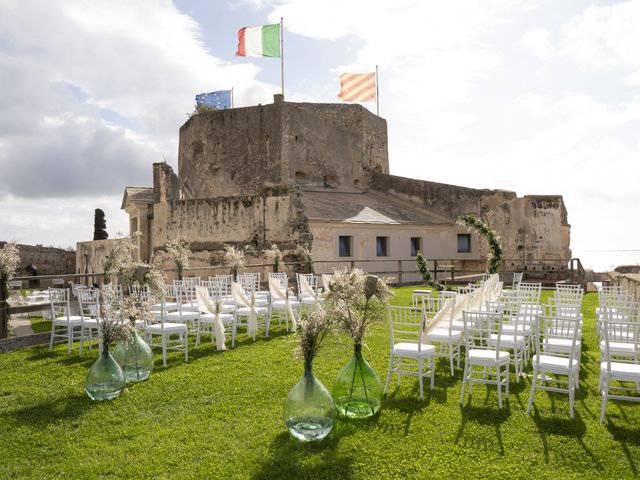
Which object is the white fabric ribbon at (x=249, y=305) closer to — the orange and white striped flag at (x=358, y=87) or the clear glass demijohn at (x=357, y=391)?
the clear glass demijohn at (x=357, y=391)

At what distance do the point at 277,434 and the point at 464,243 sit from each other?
23348mm

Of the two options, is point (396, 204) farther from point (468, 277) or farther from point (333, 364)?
point (333, 364)

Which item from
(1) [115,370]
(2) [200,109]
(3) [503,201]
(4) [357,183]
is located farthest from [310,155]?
(1) [115,370]

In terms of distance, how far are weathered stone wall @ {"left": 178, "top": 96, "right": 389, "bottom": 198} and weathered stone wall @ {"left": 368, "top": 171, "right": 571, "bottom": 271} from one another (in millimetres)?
5195

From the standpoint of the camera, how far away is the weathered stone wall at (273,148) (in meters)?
27.8

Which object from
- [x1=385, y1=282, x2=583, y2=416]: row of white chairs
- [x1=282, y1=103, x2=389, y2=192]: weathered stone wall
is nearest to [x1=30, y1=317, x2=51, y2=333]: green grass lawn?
[x1=385, y1=282, x2=583, y2=416]: row of white chairs

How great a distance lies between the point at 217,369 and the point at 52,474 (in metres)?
3.41

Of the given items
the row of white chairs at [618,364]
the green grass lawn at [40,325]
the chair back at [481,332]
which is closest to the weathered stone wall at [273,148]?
the green grass lawn at [40,325]

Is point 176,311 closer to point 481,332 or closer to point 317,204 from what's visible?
point 481,332

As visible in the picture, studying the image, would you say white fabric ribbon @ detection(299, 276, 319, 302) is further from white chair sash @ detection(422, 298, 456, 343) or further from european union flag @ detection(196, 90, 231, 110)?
european union flag @ detection(196, 90, 231, 110)

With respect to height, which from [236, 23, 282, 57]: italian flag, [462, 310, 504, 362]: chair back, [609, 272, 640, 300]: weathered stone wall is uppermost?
[236, 23, 282, 57]: italian flag

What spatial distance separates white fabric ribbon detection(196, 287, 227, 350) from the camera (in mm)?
9430

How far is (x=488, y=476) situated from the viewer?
455cm

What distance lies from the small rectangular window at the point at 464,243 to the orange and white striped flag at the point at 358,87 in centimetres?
941
